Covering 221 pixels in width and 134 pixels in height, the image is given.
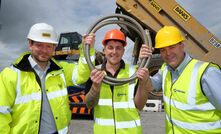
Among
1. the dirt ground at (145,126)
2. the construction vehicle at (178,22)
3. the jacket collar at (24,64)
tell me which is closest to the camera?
the jacket collar at (24,64)

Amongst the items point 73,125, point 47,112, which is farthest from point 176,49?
point 73,125

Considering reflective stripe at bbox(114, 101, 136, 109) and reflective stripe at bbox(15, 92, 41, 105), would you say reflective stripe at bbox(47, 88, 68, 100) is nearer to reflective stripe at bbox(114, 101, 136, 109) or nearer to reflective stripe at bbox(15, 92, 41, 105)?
reflective stripe at bbox(15, 92, 41, 105)

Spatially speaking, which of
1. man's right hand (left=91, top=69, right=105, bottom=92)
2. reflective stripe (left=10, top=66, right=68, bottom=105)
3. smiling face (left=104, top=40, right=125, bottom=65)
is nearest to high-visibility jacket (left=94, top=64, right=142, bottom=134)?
man's right hand (left=91, top=69, right=105, bottom=92)

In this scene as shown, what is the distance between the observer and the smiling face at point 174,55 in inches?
77.9

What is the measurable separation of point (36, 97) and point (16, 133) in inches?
15.4

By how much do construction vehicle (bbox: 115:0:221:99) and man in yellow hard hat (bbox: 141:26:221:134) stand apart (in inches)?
132

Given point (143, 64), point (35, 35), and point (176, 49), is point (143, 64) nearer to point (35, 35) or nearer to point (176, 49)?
point (176, 49)

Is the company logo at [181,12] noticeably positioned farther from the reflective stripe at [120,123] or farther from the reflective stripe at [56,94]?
the reflective stripe at [56,94]

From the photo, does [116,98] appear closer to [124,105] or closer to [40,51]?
[124,105]

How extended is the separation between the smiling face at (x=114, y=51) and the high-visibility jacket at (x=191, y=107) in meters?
0.75

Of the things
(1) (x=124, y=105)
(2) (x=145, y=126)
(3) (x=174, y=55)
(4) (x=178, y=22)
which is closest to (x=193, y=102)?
(3) (x=174, y=55)

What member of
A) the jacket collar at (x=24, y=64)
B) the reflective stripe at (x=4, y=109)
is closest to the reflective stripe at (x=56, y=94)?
the jacket collar at (x=24, y=64)

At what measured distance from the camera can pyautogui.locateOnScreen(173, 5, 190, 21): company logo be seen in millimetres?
5098

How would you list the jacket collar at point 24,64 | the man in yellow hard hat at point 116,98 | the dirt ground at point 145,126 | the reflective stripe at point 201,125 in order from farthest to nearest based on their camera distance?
the dirt ground at point 145,126
the man in yellow hard hat at point 116,98
the jacket collar at point 24,64
the reflective stripe at point 201,125
